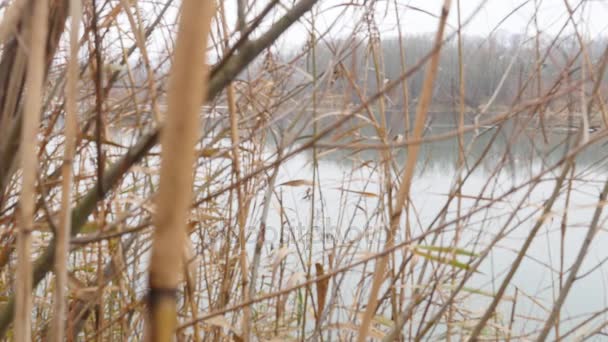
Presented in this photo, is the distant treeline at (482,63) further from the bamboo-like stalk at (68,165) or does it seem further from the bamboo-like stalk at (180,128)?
the bamboo-like stalk at (180,128)

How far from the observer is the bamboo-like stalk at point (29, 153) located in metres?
0.26

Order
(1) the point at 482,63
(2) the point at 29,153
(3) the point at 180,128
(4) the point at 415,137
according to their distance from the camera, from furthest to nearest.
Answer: (1) the point at 482,63 < (4) the point at 415,137 < (2) the point at 29,153 < (3) the point at 180,128

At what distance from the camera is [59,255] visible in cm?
29

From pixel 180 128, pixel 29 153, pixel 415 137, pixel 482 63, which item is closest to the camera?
pixel 180 128

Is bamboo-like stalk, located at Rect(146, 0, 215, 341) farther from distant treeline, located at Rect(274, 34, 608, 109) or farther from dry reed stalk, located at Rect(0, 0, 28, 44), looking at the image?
distant treeline, located at Rect(274, 34, 608, 109)

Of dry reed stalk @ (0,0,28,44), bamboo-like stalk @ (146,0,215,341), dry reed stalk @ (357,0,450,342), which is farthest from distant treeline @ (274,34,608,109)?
bamboo-like stalk @ (146,0,215,341)

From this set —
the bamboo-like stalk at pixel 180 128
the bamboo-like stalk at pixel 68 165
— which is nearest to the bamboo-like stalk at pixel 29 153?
the bamboo-like stalk at pixel 68 165

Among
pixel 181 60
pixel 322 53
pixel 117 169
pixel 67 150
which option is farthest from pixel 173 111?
pixel 322 53

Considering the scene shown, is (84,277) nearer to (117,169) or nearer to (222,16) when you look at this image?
(222,16)

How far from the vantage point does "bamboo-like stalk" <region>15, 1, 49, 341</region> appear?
0.26 m

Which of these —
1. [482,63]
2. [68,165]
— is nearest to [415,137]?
[68,165]

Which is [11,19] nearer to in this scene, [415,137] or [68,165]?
[68,165]

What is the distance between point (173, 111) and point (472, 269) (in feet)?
1.53

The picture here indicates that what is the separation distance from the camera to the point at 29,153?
0.89 ft
